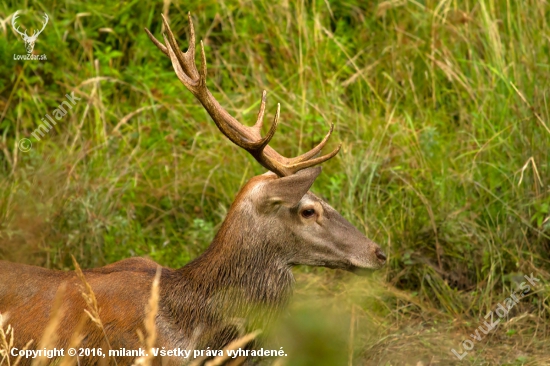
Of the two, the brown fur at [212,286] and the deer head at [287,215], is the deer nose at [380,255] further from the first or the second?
the brown fur at [212,286]

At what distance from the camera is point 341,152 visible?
6.41 m

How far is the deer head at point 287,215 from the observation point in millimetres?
4367

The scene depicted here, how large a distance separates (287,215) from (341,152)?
2.05 meters

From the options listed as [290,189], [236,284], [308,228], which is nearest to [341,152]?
[308,228]

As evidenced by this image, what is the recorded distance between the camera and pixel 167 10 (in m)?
7.62

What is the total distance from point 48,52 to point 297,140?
7.41 feet

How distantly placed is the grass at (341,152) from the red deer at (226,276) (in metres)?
0.30

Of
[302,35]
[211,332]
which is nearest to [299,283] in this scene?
[211,332]

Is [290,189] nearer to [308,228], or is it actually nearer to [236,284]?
[308,228]

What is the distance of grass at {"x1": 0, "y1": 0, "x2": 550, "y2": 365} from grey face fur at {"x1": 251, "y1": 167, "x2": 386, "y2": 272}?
350 mm

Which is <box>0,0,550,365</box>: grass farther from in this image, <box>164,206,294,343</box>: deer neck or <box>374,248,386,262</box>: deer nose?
<box>374,248,386,262</box>: deer nose

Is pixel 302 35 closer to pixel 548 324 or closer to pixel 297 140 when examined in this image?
pixel 297 140

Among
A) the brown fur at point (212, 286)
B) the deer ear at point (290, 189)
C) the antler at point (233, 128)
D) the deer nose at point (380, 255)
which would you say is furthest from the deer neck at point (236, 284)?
the deer nose at point (380, 255)

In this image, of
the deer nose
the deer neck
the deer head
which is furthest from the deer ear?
the deer nose
